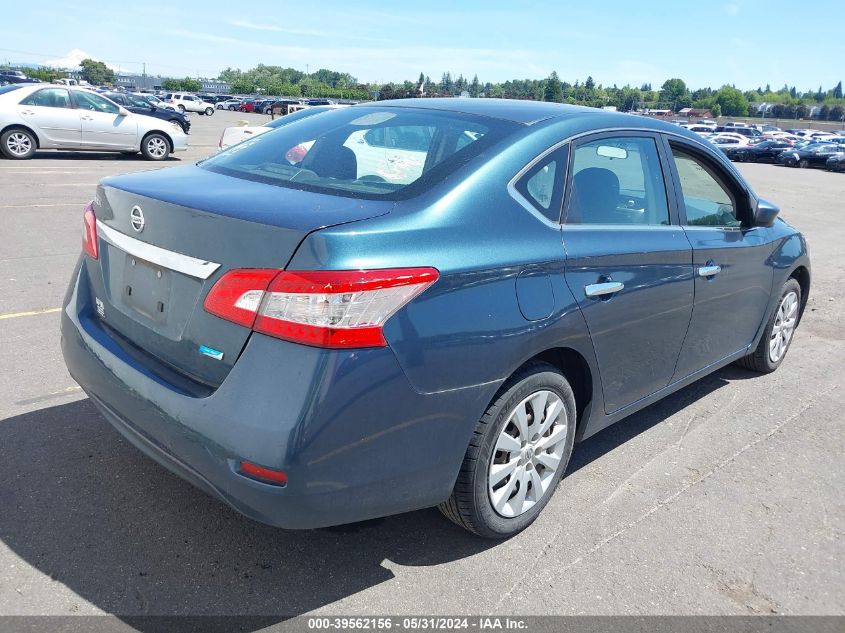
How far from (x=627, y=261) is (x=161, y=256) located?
1983mm

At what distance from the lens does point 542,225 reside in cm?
297

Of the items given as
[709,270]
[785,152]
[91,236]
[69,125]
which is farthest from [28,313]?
[785,152]

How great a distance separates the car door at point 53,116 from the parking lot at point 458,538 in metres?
13.1

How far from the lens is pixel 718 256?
160 inches

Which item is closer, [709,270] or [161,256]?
[161,256]

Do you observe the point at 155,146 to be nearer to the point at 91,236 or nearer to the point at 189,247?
the point at 91,236

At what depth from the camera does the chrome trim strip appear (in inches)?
98.5

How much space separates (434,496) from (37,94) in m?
16.3

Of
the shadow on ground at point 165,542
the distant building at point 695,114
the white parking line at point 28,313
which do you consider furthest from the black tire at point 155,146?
the distant building at point 695,114

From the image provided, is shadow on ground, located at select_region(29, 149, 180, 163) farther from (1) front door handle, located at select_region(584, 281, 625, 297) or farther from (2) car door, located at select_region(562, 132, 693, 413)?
(1) front door handle, located at select_region(584, 281, 625, 297)

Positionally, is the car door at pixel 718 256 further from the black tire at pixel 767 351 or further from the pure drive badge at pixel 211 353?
the pure drive badge at pixel 211 353

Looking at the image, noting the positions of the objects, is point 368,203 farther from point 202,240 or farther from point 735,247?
point 735,247

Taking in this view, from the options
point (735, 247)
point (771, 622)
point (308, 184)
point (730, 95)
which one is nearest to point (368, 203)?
point (308, 184)

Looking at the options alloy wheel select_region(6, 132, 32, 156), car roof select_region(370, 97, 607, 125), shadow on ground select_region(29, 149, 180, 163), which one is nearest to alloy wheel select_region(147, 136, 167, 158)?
shadow on ground select_region(29, 149, 180, 163)
